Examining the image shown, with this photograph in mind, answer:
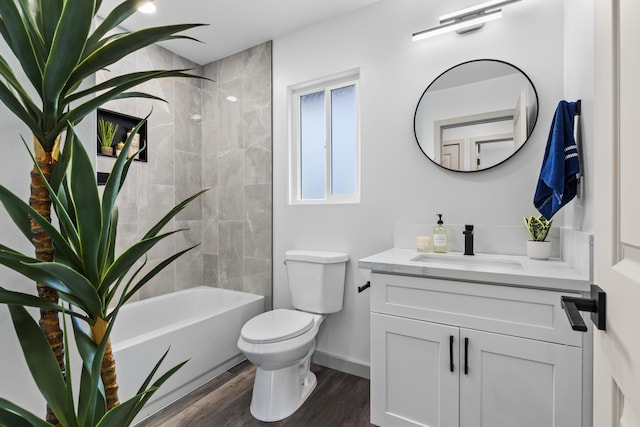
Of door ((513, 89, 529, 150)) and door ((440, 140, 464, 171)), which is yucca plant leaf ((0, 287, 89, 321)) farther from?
door ((513, 89, 529, 150))

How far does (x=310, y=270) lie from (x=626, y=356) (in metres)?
1.78

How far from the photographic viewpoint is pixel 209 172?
2.92m

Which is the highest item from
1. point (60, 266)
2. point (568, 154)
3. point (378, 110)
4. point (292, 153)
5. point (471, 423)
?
point (378, 110)

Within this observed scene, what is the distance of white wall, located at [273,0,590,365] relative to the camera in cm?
168

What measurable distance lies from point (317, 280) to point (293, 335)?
0.47m

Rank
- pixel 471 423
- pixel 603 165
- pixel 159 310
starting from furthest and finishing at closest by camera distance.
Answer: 1. pixel 159 310
2. pixel 471 423
3. pixel 603 165

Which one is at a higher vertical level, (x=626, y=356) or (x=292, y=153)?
(x=292, y=153)

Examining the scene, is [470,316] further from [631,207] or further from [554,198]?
[631,207]

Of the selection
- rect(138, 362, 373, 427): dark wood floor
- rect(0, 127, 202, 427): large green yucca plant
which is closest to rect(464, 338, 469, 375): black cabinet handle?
rect(138, 362, 373, 427): dark wood floor

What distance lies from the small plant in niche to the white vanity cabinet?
50 centimetres

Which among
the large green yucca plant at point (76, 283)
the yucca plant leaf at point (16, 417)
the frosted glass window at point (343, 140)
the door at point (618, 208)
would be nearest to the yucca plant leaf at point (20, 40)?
the large green yucca plant at point (76, 283)

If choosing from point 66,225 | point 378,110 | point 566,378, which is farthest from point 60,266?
point 378,110

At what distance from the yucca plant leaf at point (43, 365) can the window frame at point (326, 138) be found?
6.11 ft

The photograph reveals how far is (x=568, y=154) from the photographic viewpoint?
1.33m
